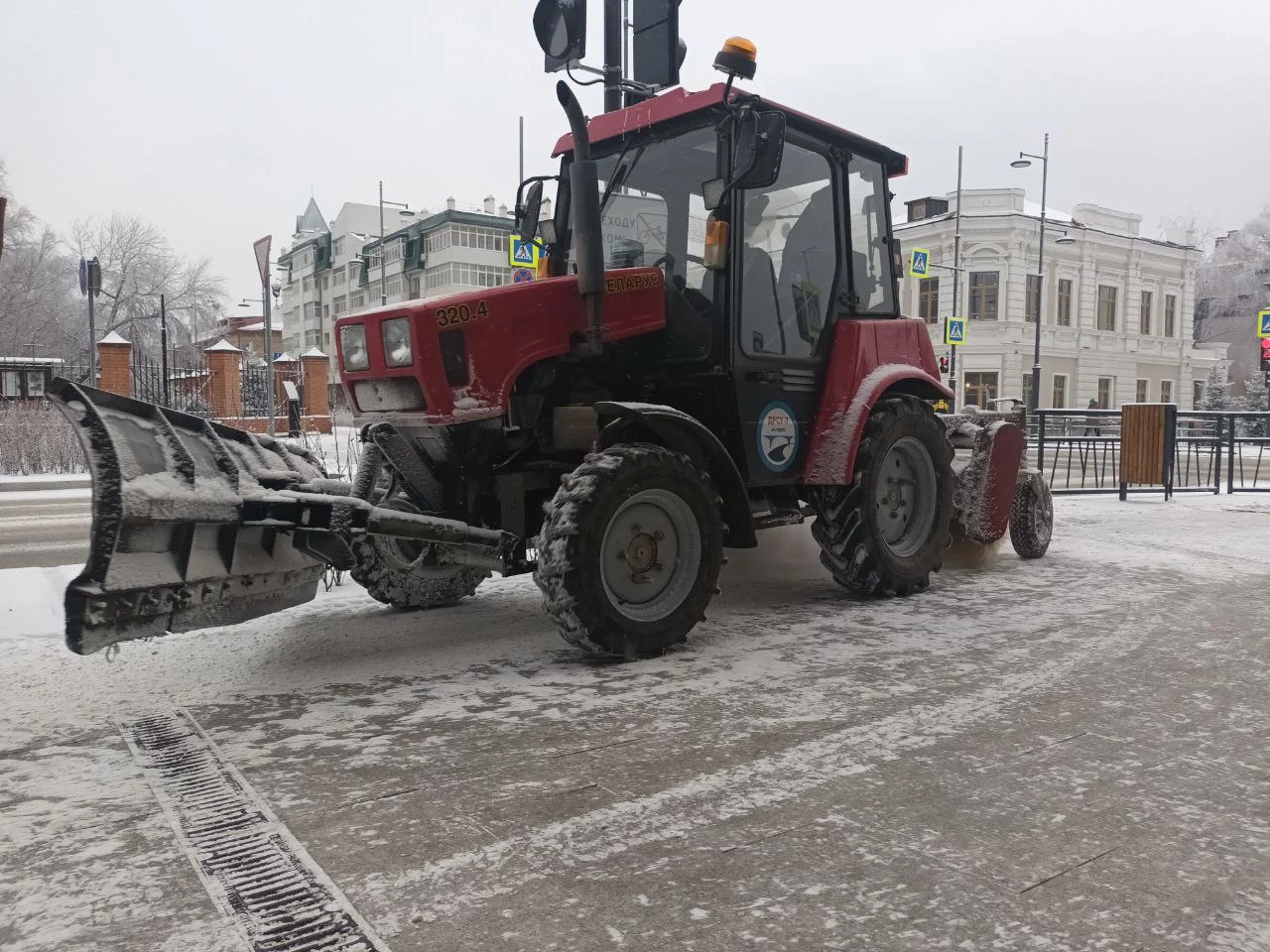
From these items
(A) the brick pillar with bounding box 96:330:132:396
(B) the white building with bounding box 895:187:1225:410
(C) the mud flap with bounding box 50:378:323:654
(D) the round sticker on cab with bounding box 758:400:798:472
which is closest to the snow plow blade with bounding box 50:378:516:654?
(C) the mud flap with bounding box 50:378:323:654

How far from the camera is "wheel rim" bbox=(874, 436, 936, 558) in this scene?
6031 millimetres

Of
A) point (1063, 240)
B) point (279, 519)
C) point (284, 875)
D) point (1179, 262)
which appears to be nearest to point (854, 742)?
point (284, 875)

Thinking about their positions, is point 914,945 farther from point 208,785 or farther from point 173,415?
point 173,415

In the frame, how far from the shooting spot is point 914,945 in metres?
2.08

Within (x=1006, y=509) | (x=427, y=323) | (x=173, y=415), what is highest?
(x=427, y=323)

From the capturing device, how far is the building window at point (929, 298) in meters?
41.6

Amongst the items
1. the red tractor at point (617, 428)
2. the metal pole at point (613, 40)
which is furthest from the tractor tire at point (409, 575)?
the metal pole at point (613, 40)

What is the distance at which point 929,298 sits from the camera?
4209 cm

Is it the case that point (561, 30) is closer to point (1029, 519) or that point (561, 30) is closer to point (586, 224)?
point (586, 224)

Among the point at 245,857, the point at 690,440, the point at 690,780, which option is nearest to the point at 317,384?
the point at 690,440

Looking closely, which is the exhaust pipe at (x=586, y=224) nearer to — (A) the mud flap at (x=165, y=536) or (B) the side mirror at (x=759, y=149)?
(B) the side mirror at (x=759, y=149)

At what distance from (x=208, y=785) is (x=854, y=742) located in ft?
6.70

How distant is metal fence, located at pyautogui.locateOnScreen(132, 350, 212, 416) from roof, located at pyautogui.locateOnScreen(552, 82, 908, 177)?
1482cm

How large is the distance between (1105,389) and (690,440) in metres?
46.4
